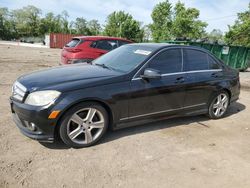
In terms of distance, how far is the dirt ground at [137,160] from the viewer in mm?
3076

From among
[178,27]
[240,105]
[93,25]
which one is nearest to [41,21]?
[93,25]

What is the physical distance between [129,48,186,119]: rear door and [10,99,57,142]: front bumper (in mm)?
1308

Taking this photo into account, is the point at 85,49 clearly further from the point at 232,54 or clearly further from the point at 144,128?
the point at 232,54

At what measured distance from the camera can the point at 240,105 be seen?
6.90m

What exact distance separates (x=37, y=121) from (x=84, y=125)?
687 millimetres

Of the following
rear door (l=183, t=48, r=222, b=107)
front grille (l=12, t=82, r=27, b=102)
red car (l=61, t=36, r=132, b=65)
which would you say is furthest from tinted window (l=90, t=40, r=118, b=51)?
front grille (l=12, t=82, r=27, b=102)

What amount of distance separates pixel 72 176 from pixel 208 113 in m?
3.40

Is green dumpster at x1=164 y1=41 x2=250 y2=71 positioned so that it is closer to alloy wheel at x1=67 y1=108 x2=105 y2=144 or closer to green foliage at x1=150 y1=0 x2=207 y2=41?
alloy wheel at x1=67 y1=108 x2=105 y2=144

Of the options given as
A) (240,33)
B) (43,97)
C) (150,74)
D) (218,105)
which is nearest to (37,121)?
(43,97)

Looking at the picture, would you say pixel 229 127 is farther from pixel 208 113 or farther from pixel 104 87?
pixel 104 87

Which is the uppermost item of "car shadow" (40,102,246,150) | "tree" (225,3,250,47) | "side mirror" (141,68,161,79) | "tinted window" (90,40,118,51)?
"tree" (225,3,250,47)

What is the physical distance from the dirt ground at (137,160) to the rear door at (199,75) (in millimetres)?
639

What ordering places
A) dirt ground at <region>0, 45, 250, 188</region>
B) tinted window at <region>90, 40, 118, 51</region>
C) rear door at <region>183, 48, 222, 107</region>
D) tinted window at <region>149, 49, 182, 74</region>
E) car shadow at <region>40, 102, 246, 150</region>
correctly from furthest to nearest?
tinted window at <region>90, 40, 118, 51</region> < rear door at <region>183, 48, 222, 107</region> < tinted window at <region>149, 49, 182, 74</region> < car shadow at <region>40, 102, 246, 150</region> < dirt ground at <region>0, 45, 250, 188</region>

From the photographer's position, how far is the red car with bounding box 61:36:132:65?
857 cm
